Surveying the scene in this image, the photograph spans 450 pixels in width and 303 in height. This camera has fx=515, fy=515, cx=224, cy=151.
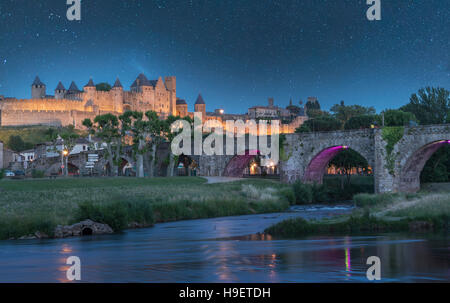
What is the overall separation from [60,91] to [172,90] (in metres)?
33.8

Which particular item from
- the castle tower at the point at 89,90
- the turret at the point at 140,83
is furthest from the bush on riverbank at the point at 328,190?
the turret at the point at 140,83

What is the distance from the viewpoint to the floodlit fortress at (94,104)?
451 ft

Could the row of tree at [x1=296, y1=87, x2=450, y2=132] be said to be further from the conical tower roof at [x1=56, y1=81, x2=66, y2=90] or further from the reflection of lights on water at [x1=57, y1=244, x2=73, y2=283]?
the conical tower roof at [x1=56, y1=81, x2=66, y2=90]

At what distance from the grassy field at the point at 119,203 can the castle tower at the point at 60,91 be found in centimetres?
11348

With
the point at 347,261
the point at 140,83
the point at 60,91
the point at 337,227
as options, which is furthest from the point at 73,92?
the point at 347,261

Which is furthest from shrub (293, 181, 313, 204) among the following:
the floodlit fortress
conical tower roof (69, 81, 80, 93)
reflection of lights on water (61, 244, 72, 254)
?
conical tower roof (69, 81, 80, 93)

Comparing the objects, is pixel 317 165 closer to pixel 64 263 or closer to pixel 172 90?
pixel 64 263

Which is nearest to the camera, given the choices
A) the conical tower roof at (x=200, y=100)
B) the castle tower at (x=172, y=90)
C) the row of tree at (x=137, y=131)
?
the row of tree at (x=137, y=131)

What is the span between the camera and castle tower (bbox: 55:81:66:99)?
506 ft

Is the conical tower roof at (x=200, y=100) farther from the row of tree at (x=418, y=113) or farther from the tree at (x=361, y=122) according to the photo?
the tree at (x=361, y=122)

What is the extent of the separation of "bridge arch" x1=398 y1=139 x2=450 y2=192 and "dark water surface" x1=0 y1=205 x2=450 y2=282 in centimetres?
2538

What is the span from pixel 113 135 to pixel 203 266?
1850 inches
